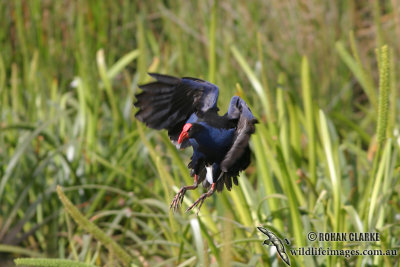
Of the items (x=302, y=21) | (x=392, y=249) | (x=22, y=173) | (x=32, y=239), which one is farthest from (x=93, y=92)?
(x=392, y=249)

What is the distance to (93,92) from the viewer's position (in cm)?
304

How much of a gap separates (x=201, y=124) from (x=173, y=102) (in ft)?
0.35

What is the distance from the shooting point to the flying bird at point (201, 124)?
0.67 meters

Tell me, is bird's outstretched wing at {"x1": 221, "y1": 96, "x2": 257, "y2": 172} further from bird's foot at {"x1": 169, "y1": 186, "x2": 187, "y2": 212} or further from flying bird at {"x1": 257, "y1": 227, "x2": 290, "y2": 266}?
flying bird at {"x1": 257, "y1": 227, "x2": 290, "y2": 266}

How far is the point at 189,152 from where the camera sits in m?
1.07

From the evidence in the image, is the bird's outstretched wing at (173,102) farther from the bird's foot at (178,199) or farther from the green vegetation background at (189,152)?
the green vegetation background at (189,152)

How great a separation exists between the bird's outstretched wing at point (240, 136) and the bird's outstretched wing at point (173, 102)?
8 cm

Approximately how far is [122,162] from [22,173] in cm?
49

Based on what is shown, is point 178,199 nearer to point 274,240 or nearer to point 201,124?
point 201,124

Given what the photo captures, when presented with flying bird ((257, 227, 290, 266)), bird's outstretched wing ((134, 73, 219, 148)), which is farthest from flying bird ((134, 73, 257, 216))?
flying bird ((257, 227, 290, 266))

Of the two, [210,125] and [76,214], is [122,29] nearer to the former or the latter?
[76,214]

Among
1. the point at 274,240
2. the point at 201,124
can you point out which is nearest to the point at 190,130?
the point at 201,124

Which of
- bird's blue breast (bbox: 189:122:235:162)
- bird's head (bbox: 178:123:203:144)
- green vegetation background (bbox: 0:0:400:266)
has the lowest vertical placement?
green vegetation background (bbox: 0:0:400:266)

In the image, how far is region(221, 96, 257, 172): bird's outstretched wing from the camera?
2.04ft
